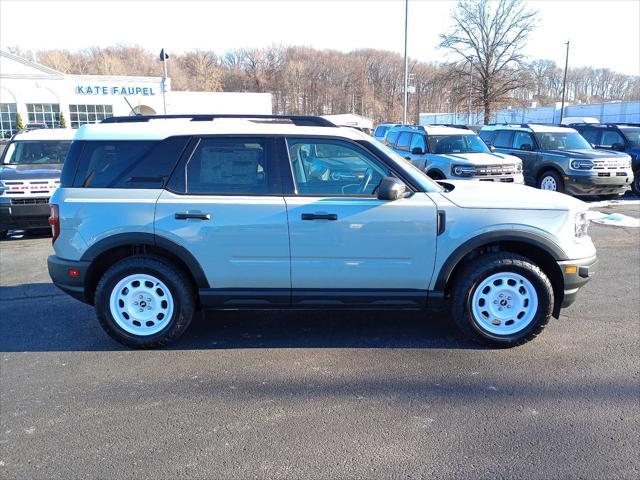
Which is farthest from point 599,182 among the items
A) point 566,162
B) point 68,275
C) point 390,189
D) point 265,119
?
point 68,275

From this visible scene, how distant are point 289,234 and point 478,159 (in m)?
7.85

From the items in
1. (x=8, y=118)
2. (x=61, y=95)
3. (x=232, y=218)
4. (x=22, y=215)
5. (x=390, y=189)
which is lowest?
(x=22, y=215)

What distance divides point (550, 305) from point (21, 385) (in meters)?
4.17

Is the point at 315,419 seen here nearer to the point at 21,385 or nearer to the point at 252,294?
the point at 252,294

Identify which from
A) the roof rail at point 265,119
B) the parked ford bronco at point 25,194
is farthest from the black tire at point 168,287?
the parked ford bronco at point 25,194

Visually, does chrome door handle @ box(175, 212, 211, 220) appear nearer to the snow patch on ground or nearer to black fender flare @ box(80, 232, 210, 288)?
black fender flare @ box(80, 232, 210, 288)

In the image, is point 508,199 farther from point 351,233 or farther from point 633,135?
point 633,135

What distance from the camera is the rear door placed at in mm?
4180

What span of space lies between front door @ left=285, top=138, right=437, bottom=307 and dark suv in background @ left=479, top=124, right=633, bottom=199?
9.72 m

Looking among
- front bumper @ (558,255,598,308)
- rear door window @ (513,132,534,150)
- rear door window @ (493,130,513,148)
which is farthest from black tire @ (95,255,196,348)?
rear door window @ (493,130,513,148)

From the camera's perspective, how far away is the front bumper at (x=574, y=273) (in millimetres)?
4254

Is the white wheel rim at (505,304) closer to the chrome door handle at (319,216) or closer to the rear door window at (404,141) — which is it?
the chrome door handle at (319,216)

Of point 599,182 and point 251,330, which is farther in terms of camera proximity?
point 599,182

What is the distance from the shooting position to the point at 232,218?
4.18 meters
